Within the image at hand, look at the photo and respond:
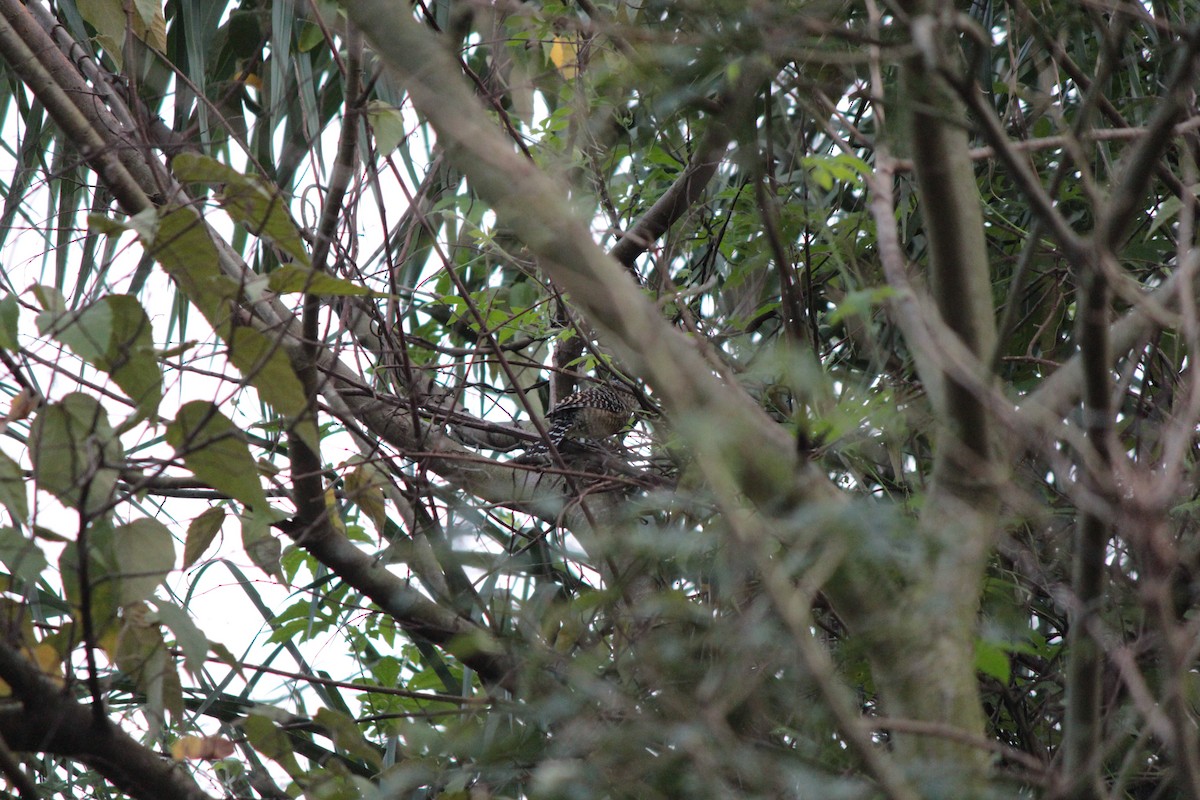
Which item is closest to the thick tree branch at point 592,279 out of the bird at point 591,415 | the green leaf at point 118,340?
the green leaf at point 118,340

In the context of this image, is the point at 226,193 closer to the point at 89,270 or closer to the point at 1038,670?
the point at 89,270

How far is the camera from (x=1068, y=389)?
1.04 metres

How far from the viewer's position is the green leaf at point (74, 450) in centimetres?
106

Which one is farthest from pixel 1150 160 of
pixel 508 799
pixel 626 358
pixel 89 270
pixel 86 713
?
pixel 89 270

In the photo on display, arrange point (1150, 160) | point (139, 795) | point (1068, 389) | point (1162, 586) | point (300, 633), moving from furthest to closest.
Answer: point (300, 633) → point (139, 795) → point (1068, 389) → point (1150, 160) → point (1162, 586)

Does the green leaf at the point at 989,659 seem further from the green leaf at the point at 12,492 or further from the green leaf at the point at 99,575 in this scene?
the green leaf at the point at 12,492

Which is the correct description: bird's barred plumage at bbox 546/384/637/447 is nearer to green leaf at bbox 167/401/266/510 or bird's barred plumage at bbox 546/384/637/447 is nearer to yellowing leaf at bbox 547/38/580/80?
yellowing leaf at bbox 547/38/580/80

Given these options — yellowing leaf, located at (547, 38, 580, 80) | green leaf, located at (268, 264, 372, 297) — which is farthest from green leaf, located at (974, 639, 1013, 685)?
yellowing leaf, located at (547, 38, 580, 80)

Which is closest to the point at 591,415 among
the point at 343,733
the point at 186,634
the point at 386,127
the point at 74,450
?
the point at 386,127

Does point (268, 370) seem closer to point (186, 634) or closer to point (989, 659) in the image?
point (186, 634)

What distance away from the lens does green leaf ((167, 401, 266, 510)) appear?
1160 mm

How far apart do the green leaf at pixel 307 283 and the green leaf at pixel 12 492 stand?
33cm

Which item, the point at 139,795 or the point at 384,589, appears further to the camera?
the point at 384,589

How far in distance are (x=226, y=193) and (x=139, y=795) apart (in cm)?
67
